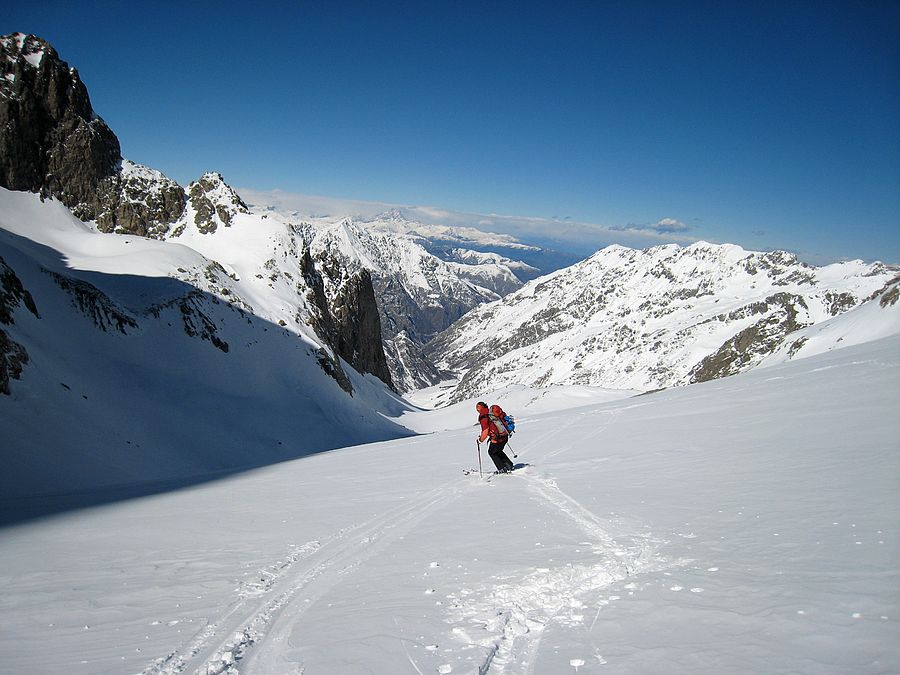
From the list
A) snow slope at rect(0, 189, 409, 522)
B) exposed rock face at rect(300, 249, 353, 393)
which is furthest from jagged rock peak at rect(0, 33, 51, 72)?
exposed rock face at rect(300, 249, 353, 393)

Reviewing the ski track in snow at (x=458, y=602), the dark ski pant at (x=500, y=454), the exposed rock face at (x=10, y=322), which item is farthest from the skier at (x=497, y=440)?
the exposed rock face at (x=10, y=322)

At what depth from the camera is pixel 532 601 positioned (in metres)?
6.10

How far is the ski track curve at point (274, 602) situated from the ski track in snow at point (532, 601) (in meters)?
2.12

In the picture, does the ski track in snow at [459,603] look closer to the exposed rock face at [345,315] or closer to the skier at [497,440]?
the skier at [497,440]

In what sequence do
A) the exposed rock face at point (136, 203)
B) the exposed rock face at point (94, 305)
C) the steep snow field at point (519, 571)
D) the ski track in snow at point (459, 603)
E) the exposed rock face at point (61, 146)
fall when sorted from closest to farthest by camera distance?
the steep snow field at point (519, 571) → the ski track in snow at point (459, 603) → the exposed rock face at point (94, 305) → the exposed rock face at point (61, 146) → the exposed rock face at point (136, 203)

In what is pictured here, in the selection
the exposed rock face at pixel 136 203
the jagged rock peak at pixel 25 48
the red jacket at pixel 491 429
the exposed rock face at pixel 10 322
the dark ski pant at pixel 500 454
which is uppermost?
the jagged rock peak at pixel 25 48

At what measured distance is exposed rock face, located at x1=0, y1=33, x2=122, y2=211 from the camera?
6128cm

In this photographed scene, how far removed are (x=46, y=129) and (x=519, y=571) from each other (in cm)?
8516

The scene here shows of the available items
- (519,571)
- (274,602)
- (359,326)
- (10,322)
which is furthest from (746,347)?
(274,602)

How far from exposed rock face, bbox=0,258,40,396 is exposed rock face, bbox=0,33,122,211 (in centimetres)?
4309

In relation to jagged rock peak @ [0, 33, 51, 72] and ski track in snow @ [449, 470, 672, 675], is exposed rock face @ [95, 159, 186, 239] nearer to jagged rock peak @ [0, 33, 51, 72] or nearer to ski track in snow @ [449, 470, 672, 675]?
jagged rock peak @ [0, 33, 51, 72]

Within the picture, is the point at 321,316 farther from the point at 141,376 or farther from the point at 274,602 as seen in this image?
the point at 274,602

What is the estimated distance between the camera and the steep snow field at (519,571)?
479 cm

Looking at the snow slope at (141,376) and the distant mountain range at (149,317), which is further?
the distant mountain range at (149,317)
